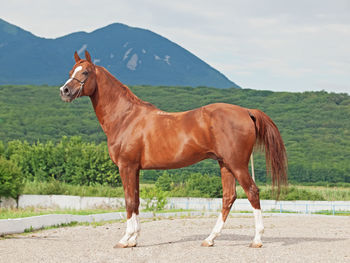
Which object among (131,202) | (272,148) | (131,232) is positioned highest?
(272,148)

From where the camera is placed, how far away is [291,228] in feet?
45.3

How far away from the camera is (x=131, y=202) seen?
32.8ft

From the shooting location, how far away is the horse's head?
10055 millimetres

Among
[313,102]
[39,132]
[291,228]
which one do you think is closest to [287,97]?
[313,102]

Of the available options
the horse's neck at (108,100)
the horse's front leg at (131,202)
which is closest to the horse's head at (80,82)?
the horse's neck at (108,100)

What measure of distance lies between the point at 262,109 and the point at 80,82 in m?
146

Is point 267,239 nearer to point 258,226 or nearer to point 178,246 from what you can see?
point 258,226

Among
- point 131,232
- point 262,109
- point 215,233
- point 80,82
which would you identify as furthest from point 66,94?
point 262,109

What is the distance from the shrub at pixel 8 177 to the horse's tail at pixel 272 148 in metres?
17.8

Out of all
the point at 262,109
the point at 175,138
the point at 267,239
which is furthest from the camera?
the point at 262,109

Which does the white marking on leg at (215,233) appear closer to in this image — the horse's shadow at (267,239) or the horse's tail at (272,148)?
the horse's shadow at (267,239)

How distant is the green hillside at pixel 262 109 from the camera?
8919 cm

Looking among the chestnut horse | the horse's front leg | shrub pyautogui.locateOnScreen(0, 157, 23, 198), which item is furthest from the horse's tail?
shrub pyautogui.locateOnScreen(0, 157, 23, 198)

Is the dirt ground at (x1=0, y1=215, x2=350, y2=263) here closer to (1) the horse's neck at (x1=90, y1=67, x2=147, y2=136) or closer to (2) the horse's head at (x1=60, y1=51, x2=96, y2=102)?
(1) the horse's neck at (x1=90, y1=67, x2=147, y2=136)
